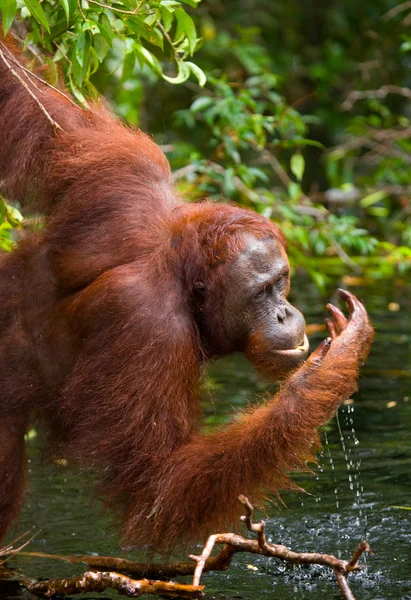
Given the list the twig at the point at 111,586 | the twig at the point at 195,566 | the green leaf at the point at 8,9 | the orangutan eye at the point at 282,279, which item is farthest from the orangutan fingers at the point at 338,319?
the green leaf at the point at 8,9

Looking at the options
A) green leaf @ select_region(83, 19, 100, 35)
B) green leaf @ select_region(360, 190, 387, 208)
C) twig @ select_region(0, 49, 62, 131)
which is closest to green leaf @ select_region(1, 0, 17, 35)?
green leaf @ select_region(83, 19, 100, 35)

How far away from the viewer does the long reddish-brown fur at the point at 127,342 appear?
3873 mm

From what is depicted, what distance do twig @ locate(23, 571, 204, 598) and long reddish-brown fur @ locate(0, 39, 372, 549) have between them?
298mm

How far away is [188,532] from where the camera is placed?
3973 millimetres

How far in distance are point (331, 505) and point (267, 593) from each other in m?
1.06

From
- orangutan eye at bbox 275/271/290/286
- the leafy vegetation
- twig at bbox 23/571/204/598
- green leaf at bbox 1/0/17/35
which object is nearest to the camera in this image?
green leaf at bbox 1/0/17/35

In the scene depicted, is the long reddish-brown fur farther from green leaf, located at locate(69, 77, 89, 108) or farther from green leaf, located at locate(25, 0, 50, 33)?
green leaf, located at locate(25, 0, 50, 33)

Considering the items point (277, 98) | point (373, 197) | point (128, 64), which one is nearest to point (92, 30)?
point (128, 64)

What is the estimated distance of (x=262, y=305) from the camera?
3979 millimetres

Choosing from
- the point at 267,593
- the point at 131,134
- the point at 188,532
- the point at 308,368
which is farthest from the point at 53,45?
the point at 267,593

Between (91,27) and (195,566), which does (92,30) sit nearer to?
(91,27)

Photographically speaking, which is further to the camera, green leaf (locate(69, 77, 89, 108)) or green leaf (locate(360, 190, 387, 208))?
green leaf (locate(360, 190, 387, 208))

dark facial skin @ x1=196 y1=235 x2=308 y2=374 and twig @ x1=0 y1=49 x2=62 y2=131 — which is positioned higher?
twig @ x1=0 y1=49 x2=62 y2=131

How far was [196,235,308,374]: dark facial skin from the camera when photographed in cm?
395
